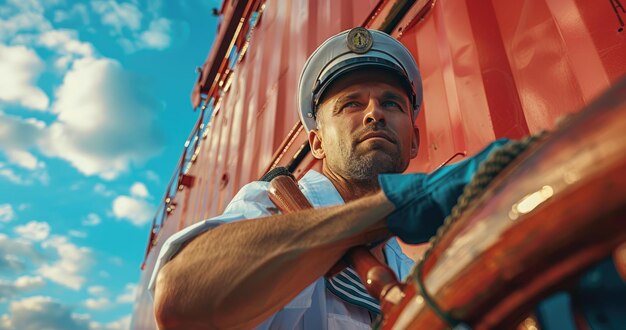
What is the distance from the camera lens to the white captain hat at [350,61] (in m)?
1.17

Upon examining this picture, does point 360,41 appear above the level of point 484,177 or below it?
above

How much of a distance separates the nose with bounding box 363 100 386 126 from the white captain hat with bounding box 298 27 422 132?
0.14 metres

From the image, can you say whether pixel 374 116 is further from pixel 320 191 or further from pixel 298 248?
pixel 298 248

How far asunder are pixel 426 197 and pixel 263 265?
24 cm

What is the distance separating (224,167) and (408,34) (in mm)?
2624

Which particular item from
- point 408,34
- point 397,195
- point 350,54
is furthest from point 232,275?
point 408,34

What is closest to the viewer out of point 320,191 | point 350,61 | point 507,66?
point 320,191

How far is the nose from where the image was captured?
106cm

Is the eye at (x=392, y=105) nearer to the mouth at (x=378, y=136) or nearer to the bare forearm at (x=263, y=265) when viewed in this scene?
the mouth at (x=378, y=136)

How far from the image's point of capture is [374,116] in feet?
3.46

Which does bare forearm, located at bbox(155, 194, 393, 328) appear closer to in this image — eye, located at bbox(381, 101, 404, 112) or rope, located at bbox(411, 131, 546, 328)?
rope, located at bbox(411, 131, 546, 328)

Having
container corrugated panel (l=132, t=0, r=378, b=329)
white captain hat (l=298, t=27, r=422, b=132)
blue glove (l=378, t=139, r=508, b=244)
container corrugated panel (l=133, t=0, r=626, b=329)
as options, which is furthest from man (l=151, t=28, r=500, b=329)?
container corrugated panel (l=132, t=0, r=378, b=329)

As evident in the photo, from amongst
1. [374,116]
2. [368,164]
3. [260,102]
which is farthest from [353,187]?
[260,102]

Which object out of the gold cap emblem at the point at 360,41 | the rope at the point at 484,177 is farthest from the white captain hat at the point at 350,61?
the rope at the point at 484,177
